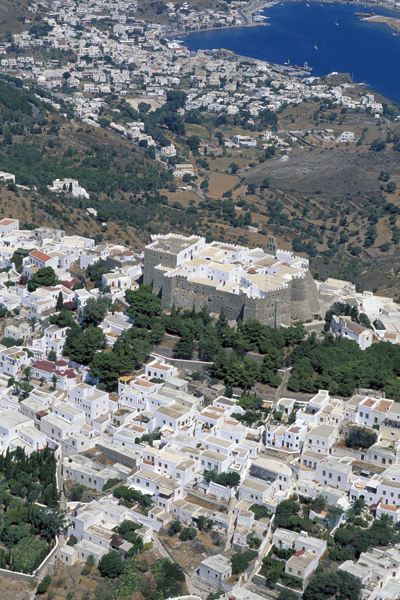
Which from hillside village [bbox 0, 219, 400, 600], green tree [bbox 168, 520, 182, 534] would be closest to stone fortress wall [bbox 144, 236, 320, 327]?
hillside village [bbox 0, 219, 400, 600]

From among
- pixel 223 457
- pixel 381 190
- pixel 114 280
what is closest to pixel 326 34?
pixel 381 190

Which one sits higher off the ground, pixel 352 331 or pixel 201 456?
pixel 352 331

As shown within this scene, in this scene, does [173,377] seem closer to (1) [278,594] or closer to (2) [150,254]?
(2) [150,254]

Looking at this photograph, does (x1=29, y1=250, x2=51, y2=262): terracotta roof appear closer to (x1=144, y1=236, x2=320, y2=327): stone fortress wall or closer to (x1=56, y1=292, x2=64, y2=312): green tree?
(x1=56, y1=292, x2=64, y2=312): green tree

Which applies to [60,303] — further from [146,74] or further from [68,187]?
[146,74]

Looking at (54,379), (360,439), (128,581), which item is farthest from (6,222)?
(128,581)

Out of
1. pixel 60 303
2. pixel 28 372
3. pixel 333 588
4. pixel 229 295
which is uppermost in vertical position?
pixel 229 295
